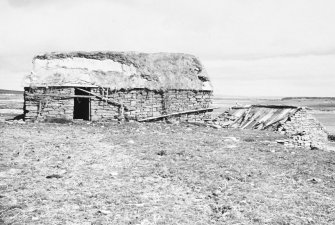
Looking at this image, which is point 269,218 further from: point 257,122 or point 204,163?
point 257,122

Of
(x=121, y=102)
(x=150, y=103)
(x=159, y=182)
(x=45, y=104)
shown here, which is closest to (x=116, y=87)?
(x=121, y=102)

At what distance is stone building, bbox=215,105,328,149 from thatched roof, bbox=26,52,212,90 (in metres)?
2.56

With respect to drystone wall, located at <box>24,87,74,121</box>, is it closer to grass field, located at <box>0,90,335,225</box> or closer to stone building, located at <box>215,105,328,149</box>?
grass field, located at <box>0,90,335,225</box>

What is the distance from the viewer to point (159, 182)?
6211mm

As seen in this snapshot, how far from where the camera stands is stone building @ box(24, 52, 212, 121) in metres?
14.9

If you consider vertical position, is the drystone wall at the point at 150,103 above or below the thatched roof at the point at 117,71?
below

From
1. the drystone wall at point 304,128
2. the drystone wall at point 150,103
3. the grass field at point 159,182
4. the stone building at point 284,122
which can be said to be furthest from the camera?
the drystone wall at point 150,103

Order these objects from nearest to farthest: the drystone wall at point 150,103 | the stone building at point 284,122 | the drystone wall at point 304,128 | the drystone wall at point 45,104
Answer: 1. the drystone wall at point 45,104
2. the drystone wall at point 304,128
3. the stone building at point 284,122
4. the drystone wall at point 150,103

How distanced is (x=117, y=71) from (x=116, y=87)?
0.92m

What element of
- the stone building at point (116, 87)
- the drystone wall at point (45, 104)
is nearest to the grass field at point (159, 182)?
the drystone wall at point (45, 104)

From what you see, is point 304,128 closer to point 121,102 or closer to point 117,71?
point 121,102

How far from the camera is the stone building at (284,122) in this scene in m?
15.3

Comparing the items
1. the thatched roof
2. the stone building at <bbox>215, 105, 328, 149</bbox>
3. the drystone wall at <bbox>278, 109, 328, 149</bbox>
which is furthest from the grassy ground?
the thatched roof

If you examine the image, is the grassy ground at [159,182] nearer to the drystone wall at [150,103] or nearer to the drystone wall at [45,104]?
the drystone wall at [45,104]
